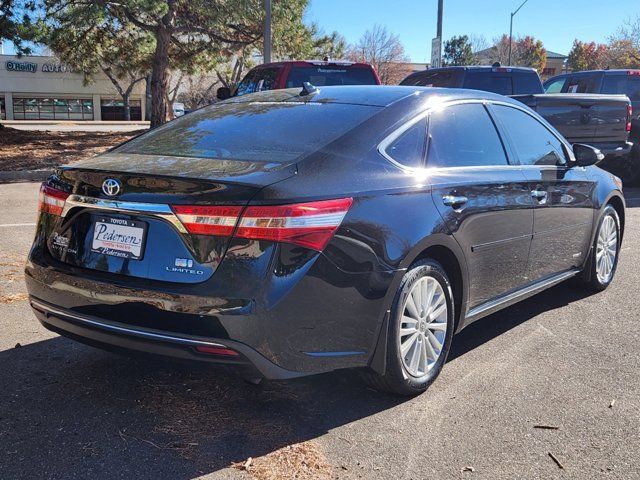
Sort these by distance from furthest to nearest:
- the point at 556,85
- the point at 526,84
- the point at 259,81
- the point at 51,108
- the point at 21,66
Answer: the point at 51,108, the point at 21,66, the point at 556,85, the point at 526,84, the point at 259,81

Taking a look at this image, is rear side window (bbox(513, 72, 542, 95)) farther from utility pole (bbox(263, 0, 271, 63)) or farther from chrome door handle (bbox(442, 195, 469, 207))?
chrome door handle (bbox(442, 195, 469, 207))

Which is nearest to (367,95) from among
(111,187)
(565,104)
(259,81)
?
(111,187)

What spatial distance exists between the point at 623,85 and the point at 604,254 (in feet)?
28.7

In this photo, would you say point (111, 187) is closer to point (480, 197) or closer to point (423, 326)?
point (423, 326)

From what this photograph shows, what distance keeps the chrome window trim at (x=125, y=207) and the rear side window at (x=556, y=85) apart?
42.0 feet

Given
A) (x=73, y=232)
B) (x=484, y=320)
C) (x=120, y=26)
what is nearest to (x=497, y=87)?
(x=484, y=320)

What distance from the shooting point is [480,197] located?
152 inches

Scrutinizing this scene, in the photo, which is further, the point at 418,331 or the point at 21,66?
the point at 21,66

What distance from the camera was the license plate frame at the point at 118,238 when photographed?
2.92 meters

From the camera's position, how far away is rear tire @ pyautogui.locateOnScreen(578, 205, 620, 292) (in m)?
5.41

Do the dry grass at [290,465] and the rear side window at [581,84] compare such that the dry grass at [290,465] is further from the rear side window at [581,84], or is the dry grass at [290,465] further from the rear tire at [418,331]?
the rear side window at [581,84]

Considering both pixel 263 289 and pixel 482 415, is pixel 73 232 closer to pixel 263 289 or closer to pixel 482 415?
pixel 263 289

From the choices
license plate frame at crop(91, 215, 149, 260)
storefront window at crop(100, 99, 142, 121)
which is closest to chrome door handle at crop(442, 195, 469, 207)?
license plate frame at crop(91, 215, 149, 260)

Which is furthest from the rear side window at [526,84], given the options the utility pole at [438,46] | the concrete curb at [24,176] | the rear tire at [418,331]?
the concrete curb at [24,176]
